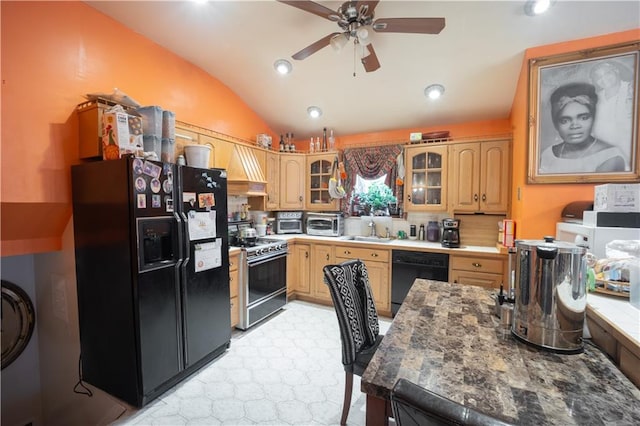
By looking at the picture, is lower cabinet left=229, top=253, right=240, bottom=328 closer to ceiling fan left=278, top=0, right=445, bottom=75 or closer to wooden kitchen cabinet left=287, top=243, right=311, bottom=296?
wooden kitchen cabinet left=287, top=243, right=311, bottom=296

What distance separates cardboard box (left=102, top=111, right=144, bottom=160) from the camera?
1902 mm

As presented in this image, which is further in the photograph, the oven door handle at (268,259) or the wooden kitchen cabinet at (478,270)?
the oven door handle at (268,259)

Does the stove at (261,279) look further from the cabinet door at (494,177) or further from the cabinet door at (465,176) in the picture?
the cabinet door at (494,177)

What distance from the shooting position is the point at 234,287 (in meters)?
2.91

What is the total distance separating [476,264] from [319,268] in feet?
6.12

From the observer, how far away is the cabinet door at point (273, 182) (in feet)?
13.0

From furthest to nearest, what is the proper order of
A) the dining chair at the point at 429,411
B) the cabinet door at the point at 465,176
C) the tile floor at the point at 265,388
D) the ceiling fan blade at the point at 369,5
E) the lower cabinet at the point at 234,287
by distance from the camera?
1. the cabinet door at the point at 465,176
2. the lower cabinet at the point at 234,287
3. the tile floor at the point at 265,388
4. the ceiling fan blade at the point at 369,5
5. the dining chair at the point at 429,411

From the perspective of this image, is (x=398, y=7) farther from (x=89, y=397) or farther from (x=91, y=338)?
(x=89, y=397)

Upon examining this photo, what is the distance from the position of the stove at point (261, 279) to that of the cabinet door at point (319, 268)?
392mm

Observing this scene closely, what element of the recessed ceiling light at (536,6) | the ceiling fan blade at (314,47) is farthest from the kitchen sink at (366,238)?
the recessed ceiling light at (536,6)

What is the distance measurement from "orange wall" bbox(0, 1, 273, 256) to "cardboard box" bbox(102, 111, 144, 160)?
14.6 inches

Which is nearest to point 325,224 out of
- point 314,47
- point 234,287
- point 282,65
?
point 234,287

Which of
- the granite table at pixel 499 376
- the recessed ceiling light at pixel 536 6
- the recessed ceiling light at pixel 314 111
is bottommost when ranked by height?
the granite table at pixel 499 376

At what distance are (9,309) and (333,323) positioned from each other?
294cm
